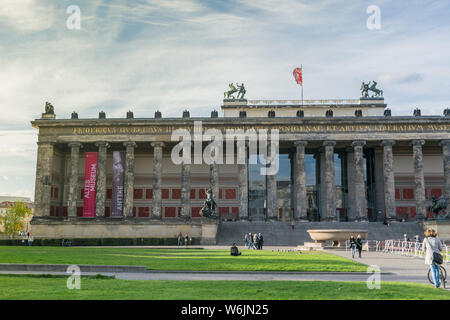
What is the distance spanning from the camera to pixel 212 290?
12633 millimetres

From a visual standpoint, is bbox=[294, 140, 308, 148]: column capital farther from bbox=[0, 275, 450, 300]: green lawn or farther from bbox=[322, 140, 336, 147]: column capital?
bbox=[0, 275, 450, 300]: green lawn

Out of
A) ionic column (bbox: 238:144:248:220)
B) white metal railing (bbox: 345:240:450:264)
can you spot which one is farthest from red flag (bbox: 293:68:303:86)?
white metal railing (bbox: 345:240:450:264)

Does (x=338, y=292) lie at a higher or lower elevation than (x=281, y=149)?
lower

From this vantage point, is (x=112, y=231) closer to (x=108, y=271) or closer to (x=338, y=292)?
(x=108, y=271)

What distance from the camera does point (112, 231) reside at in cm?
5741

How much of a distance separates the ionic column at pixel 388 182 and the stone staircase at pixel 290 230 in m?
2.10

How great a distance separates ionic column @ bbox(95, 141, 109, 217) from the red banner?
0.54m

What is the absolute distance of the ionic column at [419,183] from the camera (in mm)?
56500

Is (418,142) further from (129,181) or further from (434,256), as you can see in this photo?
(434,256)

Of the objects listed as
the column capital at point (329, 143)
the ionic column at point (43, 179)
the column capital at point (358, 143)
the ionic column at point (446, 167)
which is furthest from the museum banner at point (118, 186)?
the ionic column at point (446, 167)
